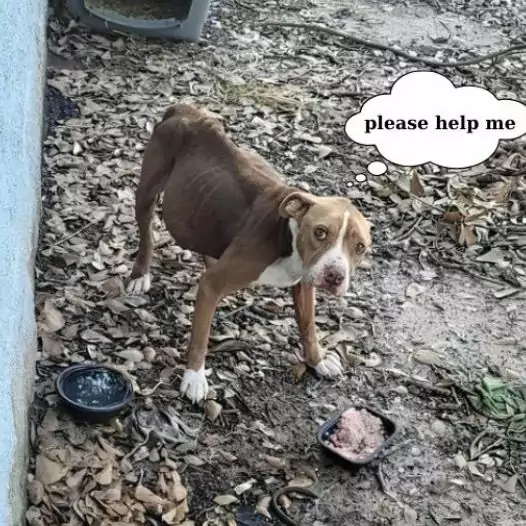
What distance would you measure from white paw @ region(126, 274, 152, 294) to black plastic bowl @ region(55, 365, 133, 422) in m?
0.64

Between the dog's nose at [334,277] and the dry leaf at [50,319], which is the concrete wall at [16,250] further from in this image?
the dog's nose at [334,277]

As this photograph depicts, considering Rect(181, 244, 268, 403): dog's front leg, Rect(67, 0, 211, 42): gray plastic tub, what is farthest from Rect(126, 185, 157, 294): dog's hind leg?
Rect(67, 0, 211, 42): gray plastic tub

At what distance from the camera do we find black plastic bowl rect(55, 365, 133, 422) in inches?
139

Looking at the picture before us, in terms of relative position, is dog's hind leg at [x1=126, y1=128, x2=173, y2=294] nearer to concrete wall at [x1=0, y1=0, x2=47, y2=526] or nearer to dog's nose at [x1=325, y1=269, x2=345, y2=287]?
concrete wall at [x1=0, y1=0, x2=47, y2=526]

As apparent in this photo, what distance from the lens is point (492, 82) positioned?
6.54 meters

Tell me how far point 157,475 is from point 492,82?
165 inches

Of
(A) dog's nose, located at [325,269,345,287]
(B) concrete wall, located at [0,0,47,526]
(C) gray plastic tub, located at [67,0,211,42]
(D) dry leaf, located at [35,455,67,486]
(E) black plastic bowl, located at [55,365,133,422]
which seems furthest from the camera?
(C) gray plastic tub, located at [67,0,211,42]

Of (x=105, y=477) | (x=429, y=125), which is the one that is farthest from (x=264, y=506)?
(x=429, y=125)

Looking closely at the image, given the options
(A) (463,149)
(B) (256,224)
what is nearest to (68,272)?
(B) (256,224)

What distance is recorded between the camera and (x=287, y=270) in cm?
354

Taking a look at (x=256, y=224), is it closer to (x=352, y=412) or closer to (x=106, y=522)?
(x=352, y=412)

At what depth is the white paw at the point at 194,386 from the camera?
3771mm

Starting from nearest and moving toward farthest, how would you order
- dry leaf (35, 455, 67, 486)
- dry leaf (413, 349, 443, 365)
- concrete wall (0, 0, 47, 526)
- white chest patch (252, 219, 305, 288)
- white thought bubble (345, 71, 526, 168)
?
concrete wall (0, 0, 47, 526)
dry leaf (35, 455, 67, 486)
white chest patch (252, 219, 305, 288)
dry leaf (413, 349, 443, 365)
white thought bubble (345, 71, 526, 168)

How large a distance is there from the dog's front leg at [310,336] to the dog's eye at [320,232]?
585 millimetres
